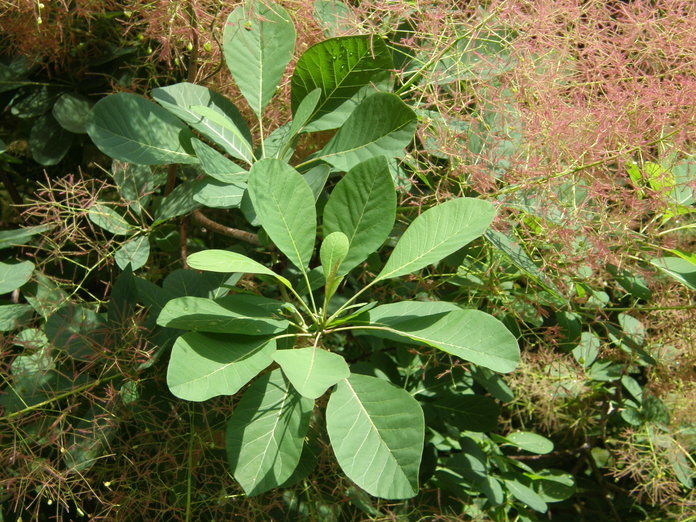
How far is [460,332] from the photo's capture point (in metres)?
0.94

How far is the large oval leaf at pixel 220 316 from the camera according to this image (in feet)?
3.04

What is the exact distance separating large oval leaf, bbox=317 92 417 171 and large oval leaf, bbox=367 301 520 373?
25 cm

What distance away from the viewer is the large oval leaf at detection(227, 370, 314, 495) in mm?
928

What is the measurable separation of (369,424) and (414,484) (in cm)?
10

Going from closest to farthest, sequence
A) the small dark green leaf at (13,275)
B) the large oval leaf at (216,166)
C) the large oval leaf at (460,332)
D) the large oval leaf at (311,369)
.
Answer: the large oval leaf at (311,369), the large oval leaf at (460,332), the large oval leaf at (216,166), the small dark green leaf at (13,275)

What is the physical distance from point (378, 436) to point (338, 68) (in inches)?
23.3

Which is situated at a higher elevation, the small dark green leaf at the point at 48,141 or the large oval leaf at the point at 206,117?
the large oval leaf at the point at 206,117

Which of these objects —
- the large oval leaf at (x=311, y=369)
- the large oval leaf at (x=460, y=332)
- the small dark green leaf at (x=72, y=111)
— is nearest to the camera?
the large oval leaf at (x=311, y=369)

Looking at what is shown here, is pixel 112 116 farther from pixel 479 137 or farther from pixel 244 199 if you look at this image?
pixel 479 137

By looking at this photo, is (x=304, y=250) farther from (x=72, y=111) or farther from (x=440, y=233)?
(x=72, y=111)

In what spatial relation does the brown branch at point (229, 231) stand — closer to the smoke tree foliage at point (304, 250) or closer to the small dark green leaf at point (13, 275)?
the smoke tree foliage at point (304, 250)

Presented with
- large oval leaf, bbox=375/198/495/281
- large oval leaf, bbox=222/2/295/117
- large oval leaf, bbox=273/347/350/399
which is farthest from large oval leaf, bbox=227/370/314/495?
large oval leaf, bbox=222/2/295/117

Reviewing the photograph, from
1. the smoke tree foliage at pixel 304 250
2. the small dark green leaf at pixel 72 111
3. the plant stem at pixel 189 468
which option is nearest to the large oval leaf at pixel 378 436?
the smoke tree foliage at pixel 304 250

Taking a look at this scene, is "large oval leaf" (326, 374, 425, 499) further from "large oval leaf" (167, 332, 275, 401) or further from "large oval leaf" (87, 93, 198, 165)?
"large oval leaf" (87, 93, 198, 165)
